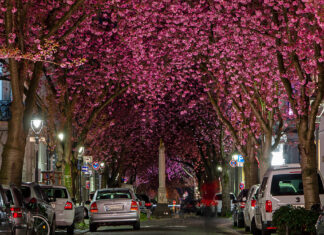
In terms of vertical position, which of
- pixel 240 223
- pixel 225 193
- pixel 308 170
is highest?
pixel 225 193

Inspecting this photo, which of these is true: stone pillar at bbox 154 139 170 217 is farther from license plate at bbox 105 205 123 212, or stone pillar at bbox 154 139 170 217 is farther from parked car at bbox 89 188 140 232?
license plate at bbox 105 205 123 212

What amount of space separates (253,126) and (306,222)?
54.9ft

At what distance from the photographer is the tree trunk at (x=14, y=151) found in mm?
20203

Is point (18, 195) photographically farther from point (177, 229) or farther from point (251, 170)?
point (251, 170)

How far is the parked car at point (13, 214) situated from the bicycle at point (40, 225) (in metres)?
2.10

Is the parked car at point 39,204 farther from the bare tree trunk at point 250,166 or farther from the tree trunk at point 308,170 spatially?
the bare tree trunk at point 250,166

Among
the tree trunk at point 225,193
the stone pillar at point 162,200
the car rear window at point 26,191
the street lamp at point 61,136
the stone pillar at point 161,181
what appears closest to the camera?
the car rear window at point 26,191

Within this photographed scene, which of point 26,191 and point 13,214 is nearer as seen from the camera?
point 13,214

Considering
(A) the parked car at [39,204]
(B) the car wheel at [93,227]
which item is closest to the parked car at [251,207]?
(B) the car wheel at [93,227]

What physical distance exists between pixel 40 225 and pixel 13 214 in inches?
154

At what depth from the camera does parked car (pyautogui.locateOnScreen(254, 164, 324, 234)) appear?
61.3 feet

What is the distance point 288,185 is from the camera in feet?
64.0

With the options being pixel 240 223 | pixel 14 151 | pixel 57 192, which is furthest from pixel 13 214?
pixel 240 223

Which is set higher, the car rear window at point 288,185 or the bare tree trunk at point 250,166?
the bare tree trunk at point 250,166
